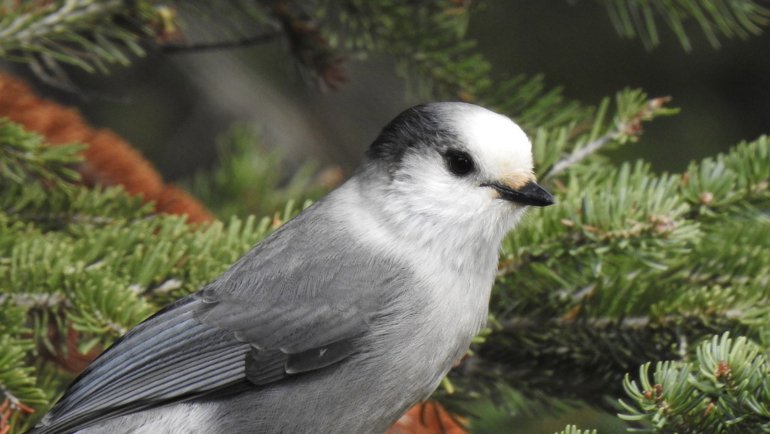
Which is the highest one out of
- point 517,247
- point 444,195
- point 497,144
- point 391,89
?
point 497,144

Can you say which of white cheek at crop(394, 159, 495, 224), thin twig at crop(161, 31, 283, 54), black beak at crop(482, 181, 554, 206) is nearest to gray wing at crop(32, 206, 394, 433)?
white cheek at crop(394, 159, 495, 224)

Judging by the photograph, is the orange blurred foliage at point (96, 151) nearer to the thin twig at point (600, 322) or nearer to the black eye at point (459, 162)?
the black eye at point (459, 162)

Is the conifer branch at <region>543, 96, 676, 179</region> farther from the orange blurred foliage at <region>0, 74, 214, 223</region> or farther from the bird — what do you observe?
the orange blurred foliage at <region>0, 74, 214, 223</region>

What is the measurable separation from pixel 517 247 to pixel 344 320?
48 centimetres

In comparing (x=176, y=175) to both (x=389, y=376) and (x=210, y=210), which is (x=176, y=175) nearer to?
(x=210, y=210)

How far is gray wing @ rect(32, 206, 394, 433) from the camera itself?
2.14 m

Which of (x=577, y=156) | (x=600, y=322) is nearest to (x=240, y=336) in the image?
(x=600, y=322)

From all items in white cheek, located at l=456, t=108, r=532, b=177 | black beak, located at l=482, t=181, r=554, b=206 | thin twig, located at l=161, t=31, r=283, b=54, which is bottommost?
black beak, located at l=482, t=181, r=554, b=206

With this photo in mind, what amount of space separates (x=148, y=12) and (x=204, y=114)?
81.1 inches

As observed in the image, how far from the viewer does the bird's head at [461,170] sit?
217 cm

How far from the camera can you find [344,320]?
2158 millimetres

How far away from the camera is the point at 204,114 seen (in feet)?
15.5

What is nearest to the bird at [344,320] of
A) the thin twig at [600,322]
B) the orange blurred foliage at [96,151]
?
the thin twig at [600,322]

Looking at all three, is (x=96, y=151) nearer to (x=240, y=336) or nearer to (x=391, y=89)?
(x=240, y=336)
